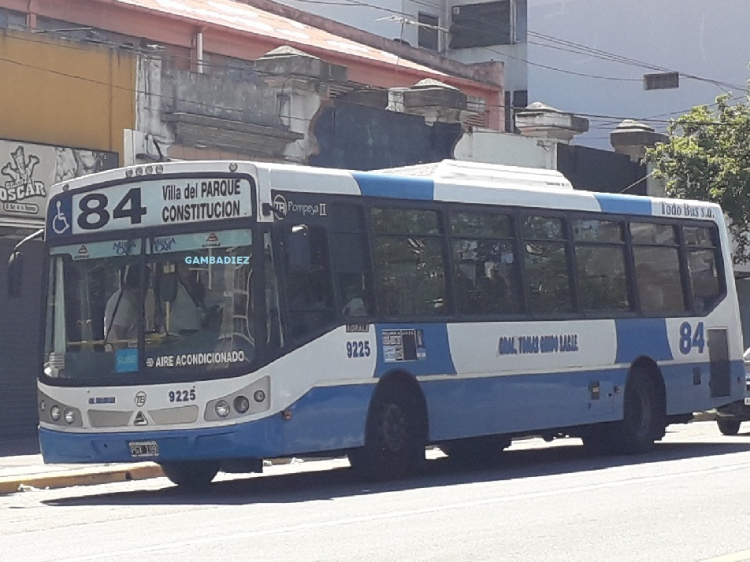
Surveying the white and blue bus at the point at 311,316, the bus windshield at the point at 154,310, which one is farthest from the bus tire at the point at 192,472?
the bus windshield at the point at 154,310

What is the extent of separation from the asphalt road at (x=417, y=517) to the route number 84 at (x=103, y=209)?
106 inches

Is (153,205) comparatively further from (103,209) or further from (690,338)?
(690,338)

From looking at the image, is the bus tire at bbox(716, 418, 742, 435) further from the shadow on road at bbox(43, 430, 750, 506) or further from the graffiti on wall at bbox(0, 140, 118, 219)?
the graffiti on wall at bbox(0, 140, 118, 219)

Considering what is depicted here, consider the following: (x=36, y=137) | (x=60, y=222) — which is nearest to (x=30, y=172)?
(x=36, y=137)

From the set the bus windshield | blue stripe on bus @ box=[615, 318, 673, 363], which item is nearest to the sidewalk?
the bus windshield

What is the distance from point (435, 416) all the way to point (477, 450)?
3.22 metres

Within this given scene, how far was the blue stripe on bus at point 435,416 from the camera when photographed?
14.2 meters

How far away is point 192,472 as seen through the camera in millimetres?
16031

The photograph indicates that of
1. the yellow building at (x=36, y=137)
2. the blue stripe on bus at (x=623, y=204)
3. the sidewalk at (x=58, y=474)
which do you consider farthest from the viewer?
the yellow building at (x=36, y=137)

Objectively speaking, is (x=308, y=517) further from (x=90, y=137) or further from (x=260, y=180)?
(x=90, y=137)

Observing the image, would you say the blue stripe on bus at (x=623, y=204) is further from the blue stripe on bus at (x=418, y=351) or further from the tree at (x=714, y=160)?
the tree at (x=714, y=160)

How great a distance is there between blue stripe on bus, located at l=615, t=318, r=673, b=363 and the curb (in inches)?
227

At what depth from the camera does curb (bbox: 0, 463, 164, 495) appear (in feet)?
54.9

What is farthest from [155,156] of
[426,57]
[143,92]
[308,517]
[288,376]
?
[426,57]
